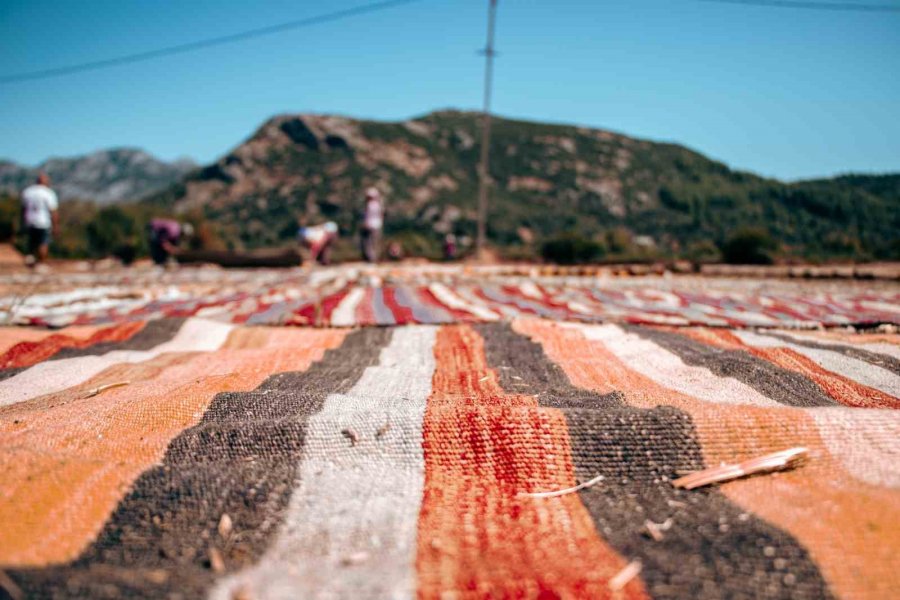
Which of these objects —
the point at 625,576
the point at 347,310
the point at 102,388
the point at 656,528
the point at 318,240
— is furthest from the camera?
the point at 318,240

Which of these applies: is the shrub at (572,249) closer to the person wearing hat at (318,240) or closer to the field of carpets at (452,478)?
the person wearing hat at (318,240)

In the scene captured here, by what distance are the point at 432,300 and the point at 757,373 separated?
241 centimetres

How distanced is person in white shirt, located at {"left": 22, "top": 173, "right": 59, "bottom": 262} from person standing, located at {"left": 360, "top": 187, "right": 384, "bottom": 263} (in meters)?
4.83

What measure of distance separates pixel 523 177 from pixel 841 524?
64.1 m

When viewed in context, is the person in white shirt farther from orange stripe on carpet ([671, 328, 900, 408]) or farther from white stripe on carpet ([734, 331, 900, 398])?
white stripe on carpet ([734, 331, 900, 398])

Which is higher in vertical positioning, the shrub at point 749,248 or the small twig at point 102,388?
the shrub at point 749,248

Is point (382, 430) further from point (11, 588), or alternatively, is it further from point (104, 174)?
point (104, 174)

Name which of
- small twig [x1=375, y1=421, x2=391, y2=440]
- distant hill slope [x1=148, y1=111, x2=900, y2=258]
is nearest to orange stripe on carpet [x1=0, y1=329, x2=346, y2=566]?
small twig [x1=375, y1=421, x2=391, y2=440]

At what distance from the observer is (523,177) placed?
63188mm

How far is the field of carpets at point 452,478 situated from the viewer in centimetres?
91

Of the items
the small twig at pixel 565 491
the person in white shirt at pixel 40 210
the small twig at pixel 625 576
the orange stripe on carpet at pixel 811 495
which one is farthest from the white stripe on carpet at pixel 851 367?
the person in white shirt at pixel 40 210

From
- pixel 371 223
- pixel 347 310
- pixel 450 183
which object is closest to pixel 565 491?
pixel 347 310

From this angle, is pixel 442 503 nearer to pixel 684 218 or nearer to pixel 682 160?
pixel 684 218

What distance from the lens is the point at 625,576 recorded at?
912mm
